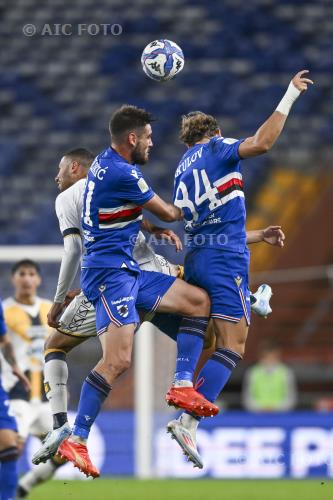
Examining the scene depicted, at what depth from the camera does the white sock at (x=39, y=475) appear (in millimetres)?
11109

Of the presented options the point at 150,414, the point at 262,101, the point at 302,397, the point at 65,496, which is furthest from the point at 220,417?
the point at 262,101

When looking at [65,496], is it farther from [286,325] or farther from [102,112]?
[102,112]

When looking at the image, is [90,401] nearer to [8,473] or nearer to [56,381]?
[56,381]

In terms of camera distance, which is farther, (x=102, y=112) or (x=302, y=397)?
(x=102, y=112)

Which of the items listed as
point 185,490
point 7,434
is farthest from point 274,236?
point 185,490

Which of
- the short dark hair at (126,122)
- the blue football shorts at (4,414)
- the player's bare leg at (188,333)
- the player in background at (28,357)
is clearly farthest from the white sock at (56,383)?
the player in background at (28,357)

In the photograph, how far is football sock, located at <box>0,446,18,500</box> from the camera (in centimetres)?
967

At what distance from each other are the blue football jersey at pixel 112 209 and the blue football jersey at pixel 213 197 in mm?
407

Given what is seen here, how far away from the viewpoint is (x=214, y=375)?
8.09 metres

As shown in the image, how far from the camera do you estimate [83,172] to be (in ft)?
28.2

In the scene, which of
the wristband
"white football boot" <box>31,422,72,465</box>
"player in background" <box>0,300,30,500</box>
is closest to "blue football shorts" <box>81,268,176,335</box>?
"white football boot" <box>31,422,72,465</box>

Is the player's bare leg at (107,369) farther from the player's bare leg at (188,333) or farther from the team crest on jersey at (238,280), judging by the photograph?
the team crest on jersey at (238,280)

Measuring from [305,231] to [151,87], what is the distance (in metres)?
3.93

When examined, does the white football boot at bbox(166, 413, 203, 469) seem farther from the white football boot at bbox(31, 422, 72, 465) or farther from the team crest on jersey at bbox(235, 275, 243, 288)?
the team crest on jersey at bbox(235, 275, 243, 288)
